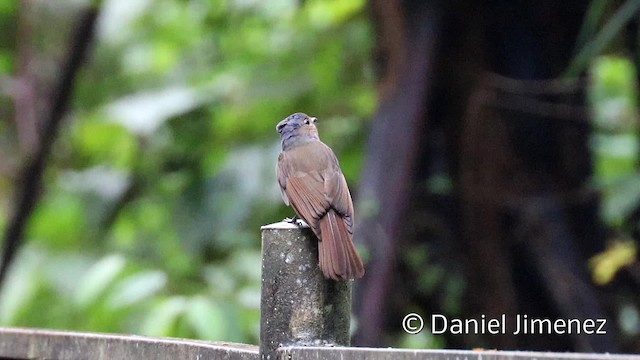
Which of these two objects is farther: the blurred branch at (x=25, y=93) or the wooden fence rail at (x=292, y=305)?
the blurred branch at (x=25, y=93)

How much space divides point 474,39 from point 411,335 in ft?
4.43

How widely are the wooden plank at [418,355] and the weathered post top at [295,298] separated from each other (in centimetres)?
7

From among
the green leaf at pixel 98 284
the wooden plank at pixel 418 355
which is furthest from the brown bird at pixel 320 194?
the green leaf at pixel 98 284

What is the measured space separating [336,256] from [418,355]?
0.39 metres

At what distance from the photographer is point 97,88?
5789 mm

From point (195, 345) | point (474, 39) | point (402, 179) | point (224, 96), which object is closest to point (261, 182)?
point (224, 96)

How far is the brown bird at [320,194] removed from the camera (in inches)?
85.0

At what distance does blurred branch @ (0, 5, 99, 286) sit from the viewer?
4.87 m

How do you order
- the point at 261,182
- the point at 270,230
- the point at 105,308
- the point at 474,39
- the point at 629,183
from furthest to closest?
the point at 261,182
the point at 474,39
the point at 629,183
the point at 105,308
the point at 270,230

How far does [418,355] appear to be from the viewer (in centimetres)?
178

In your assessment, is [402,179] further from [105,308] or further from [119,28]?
[119,28]

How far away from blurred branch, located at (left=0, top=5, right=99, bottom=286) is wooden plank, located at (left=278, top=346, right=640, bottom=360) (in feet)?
10.1

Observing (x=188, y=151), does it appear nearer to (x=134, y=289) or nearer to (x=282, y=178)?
(x=134, y=289)

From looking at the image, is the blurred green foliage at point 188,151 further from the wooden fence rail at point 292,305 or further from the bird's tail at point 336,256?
the wooden fence rail at point 292,305
